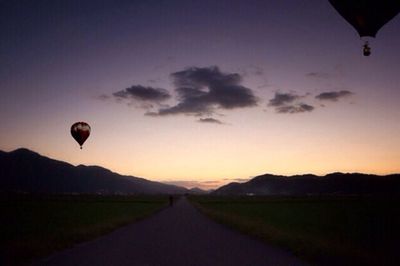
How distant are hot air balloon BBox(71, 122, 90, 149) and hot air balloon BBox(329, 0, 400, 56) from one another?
2453 centimetres

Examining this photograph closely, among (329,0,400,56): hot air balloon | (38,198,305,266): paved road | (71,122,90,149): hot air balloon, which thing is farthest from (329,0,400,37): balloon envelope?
(71,122,90,149): hot air balloon

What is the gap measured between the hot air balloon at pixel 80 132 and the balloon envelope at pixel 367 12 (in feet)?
80.6

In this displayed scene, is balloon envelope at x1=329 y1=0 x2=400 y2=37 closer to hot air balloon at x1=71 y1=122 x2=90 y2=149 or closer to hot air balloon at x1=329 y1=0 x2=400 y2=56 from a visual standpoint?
hot air balloon at x1=329 y1=0 x2=400 y2=56

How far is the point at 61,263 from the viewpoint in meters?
11.3

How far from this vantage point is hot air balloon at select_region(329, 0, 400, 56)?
13.5m

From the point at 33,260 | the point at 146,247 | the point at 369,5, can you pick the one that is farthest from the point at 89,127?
the point at 369,5

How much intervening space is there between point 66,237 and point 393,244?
13523 millimetres

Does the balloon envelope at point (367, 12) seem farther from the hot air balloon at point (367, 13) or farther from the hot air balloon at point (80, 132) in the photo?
the hot air balloon at point (80, 132)

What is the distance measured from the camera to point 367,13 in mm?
13992

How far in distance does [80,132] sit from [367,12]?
84.5ft

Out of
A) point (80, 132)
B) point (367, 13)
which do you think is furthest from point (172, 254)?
point (80, 132)

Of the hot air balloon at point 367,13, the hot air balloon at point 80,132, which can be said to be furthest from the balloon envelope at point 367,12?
the hot air balloon at point 80,132

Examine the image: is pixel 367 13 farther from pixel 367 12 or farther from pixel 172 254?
pixel 172 254

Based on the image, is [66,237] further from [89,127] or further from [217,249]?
[89,127]
